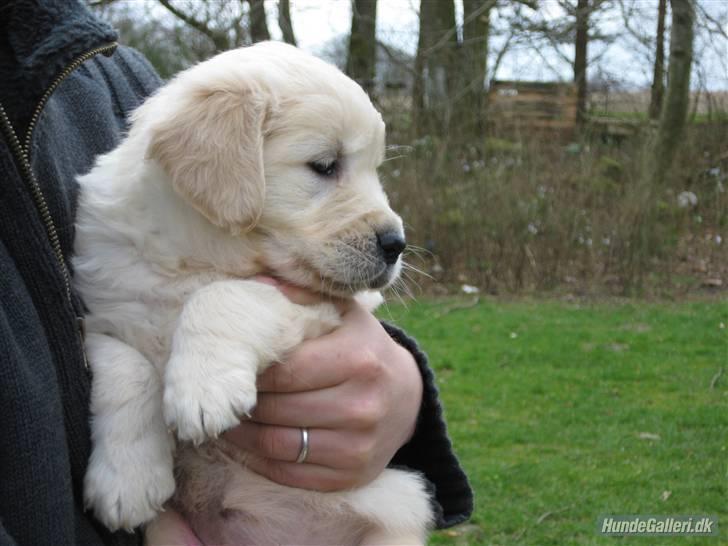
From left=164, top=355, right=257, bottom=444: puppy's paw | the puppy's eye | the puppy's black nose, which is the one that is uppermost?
the puppy's eye

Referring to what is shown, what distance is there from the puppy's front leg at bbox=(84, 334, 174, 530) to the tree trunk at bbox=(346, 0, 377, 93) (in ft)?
43.5

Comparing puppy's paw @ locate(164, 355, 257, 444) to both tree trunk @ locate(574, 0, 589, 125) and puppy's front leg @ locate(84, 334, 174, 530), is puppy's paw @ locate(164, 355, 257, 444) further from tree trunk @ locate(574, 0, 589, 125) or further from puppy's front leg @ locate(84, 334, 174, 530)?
tree trunk @ locate(574, 0, 589, 125)

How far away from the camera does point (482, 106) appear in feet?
48.6

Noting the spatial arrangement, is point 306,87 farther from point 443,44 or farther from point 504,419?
point 443,44

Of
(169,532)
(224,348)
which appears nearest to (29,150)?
(224,348)

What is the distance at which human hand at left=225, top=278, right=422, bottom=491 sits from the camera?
81.0 inches

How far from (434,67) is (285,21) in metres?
3.71

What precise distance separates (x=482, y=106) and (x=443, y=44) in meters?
1.20

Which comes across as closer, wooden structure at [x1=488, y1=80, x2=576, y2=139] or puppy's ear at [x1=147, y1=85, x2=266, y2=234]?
puppy's ear at [x1=147, y1=85, x2=266, y2=234]

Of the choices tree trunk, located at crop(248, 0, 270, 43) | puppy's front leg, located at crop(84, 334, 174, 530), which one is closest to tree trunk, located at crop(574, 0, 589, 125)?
tree trunk, located at crop(248, 0, 270, 43)

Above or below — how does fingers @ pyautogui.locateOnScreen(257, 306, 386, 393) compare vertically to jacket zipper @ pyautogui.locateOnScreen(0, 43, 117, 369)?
below

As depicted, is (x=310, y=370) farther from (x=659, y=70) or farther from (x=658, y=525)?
(x=659, y=70)

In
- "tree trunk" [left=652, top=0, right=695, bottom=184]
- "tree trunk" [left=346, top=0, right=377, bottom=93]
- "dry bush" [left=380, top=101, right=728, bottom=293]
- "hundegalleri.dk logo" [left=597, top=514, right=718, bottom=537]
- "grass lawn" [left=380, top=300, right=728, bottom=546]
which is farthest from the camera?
"tree trunk" [left=346, top=0, right=377, bottom=93]

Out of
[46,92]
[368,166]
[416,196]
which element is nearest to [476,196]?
[416,196]
